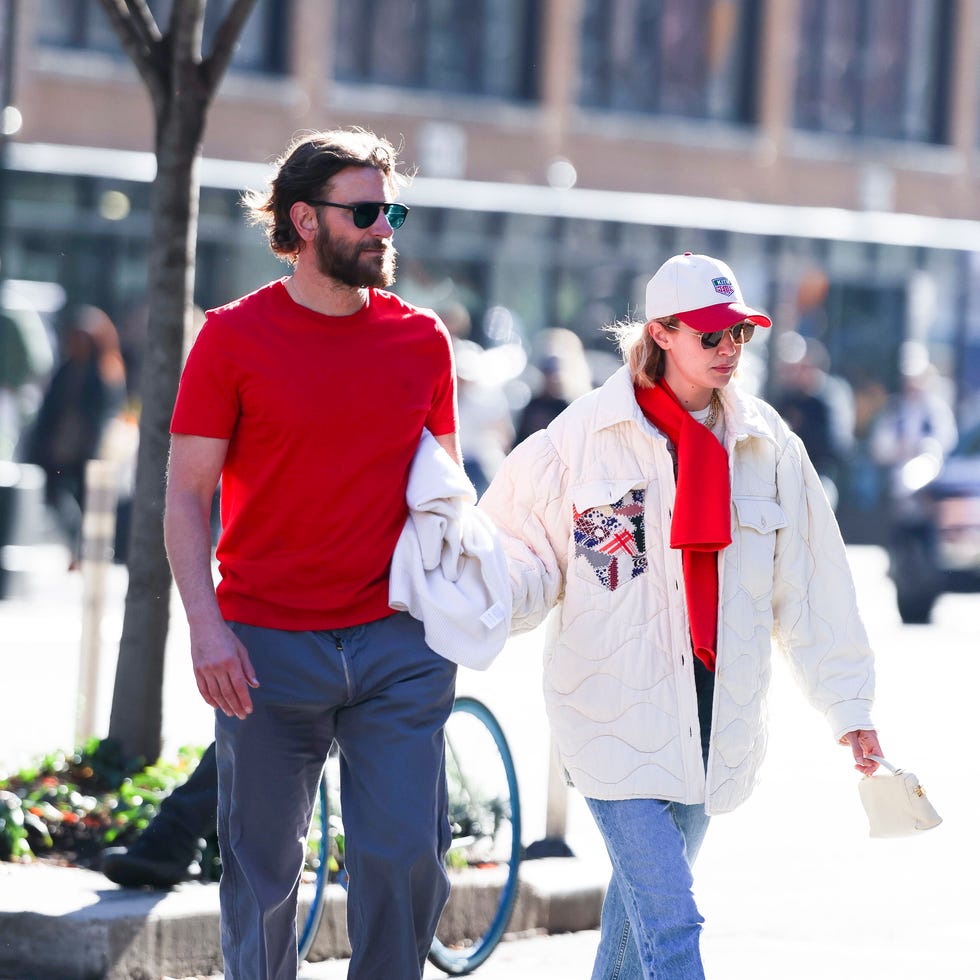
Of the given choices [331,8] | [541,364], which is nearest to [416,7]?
[331,8]

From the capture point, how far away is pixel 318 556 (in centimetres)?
430

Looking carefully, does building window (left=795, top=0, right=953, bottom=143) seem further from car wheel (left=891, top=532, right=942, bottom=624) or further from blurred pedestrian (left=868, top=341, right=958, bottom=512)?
car wheel (left=891, top=532, right=942, bottom=624)

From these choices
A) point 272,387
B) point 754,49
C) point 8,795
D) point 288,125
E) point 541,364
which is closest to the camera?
point 272,387

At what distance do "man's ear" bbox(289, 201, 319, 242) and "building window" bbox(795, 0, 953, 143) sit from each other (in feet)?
88.5

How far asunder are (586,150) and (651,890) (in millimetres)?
24507

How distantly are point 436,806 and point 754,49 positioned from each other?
27.0 metres

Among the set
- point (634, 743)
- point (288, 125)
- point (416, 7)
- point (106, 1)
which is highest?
point (416, 7)

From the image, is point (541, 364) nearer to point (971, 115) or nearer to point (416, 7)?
point (416, 7)

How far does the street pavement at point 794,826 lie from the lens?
6258 mm

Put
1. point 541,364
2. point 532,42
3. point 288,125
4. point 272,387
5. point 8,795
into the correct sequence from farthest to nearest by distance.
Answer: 1. point 532,42
2. point 288,125
3. point 541,364
4. point 8,795
5. point 272,387

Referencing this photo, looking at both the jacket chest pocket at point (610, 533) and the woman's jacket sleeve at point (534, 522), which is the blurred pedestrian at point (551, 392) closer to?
the woman's jacket sleeve at point (534, 522)

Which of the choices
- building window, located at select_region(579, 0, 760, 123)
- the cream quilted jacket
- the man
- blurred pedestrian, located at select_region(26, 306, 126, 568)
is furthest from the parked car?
building window, located at select_region(579, 0, 760, 123)

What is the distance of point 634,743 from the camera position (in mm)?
4465

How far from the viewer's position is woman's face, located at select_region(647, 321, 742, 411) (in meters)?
4.57
